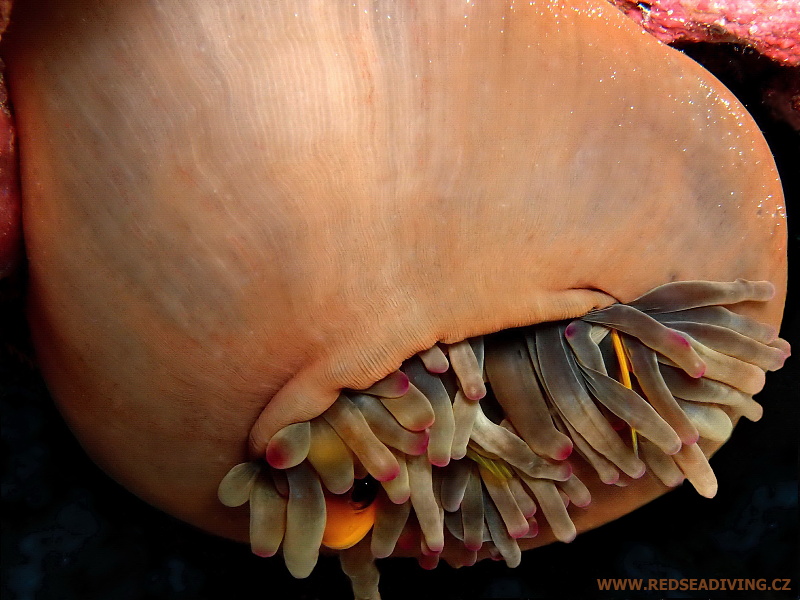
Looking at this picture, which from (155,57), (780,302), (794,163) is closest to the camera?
(155,57)

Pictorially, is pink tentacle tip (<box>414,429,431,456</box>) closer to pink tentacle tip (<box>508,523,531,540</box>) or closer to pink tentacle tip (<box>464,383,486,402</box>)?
pink tentacle tip (<box>464,383,486,402</box>)

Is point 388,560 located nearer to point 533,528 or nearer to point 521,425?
point 533,528

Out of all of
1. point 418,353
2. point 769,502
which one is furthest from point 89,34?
point 769,502

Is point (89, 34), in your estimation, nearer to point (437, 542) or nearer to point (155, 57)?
point (155, 57)

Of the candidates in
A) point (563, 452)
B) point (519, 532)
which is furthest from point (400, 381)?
point (519, 532)

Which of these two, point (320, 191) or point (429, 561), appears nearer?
point (320, 191)

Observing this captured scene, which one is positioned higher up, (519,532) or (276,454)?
(276,454)

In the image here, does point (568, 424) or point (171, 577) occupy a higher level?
point (568, 424)
